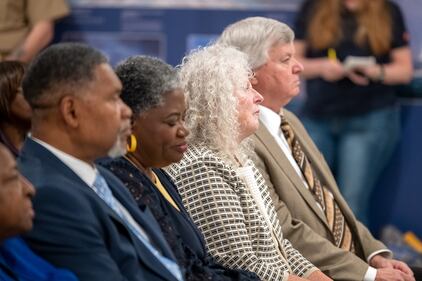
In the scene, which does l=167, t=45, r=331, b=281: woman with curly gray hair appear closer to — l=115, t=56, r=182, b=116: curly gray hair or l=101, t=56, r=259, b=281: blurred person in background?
l=101, t=56, r=259, b=281: blurred person in background

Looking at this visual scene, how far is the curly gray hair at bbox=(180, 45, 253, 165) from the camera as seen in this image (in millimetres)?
3934

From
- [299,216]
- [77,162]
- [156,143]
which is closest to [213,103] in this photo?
[156,143]

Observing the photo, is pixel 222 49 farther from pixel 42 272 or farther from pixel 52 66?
pixel 42 272

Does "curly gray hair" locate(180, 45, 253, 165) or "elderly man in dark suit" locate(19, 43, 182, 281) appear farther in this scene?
"curly gray hair" locate(180, 45, 253, 165)

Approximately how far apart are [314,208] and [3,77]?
1359 mm

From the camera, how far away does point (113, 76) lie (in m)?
3.10

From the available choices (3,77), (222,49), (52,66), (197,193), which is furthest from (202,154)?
(52,66)

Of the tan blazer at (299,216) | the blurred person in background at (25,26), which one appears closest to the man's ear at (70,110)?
the tan blazer at (299,216)

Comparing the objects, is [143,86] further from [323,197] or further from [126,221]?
[323,197]

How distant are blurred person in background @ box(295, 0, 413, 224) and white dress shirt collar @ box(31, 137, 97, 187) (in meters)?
3.93

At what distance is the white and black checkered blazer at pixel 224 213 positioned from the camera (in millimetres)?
3781

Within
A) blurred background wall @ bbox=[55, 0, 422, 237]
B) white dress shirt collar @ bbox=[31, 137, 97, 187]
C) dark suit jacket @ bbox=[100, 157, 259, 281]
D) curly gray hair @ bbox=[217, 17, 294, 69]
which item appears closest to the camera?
white dress shirt collar @ bbox=[31, 137, 97, 187]

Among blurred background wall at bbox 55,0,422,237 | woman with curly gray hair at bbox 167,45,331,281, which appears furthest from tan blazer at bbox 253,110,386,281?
blurred background wall at bbox 55,0,422,237

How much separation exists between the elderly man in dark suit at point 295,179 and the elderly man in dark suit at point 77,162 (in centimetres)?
137
